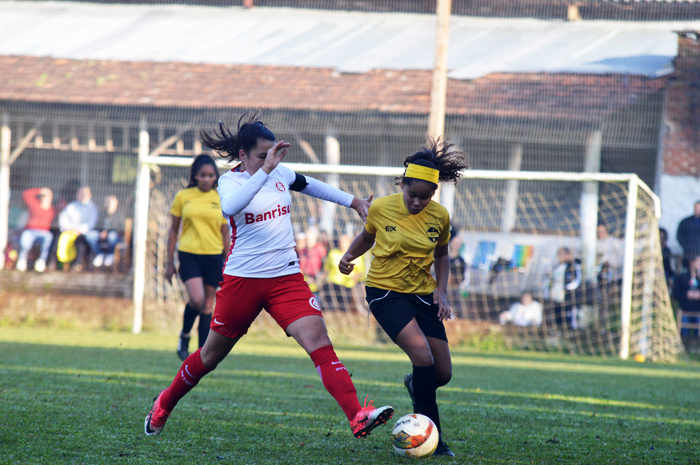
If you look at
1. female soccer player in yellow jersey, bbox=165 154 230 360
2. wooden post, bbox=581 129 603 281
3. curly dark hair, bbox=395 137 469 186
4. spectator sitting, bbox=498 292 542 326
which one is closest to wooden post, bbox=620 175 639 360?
wooden post, bbox=581 129 603 281

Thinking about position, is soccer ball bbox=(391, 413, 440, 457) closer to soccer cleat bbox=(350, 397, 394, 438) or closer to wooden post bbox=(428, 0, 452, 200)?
soccer cleat bbox=(350, 397, 394, 438)

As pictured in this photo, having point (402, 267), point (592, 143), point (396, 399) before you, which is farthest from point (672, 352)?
point (402, 267)

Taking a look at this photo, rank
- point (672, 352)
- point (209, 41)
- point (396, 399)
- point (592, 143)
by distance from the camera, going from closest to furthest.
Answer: point (396, 399)
point (672, 352)
point (592, 143)
point (209, 41)

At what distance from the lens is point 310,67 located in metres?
17.3

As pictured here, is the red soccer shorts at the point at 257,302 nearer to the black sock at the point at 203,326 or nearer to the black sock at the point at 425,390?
the black sock at the point at 425,390

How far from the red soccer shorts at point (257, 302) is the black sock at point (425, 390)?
2.22ft

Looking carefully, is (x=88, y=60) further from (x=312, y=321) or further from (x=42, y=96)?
(x=312, y=321)

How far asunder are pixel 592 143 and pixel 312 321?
42.5 ft

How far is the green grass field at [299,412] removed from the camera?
13.0 feet

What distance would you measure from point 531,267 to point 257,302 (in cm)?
1054

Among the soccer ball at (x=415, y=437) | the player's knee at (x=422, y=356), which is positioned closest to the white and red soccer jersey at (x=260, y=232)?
the player's knee at (x=422, y=356)

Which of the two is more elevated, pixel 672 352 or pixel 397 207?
pixel 397 207

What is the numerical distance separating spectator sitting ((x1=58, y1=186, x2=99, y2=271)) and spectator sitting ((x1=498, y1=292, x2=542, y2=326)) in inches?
331

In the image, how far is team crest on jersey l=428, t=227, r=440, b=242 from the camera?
4336 millimetres
